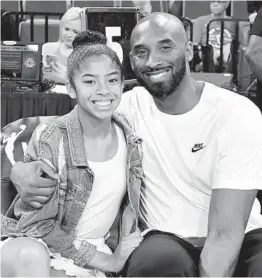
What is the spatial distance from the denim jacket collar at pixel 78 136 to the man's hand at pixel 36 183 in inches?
3.1

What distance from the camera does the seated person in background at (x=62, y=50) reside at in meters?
3.84

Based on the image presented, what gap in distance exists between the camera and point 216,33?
496 centimetres

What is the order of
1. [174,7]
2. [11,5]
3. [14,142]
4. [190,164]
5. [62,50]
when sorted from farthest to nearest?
[11,5] → [174,7] → [62,50] → [14,142] → [190,164]

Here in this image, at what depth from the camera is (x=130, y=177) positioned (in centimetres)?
181

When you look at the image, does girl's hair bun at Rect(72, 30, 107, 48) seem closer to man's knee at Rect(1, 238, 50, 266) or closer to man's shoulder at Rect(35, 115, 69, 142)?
man's shoulder at Rect(35, 115, 69, 142)

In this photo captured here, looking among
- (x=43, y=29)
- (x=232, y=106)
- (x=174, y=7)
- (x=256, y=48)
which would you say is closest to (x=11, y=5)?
(x=43, y=29)

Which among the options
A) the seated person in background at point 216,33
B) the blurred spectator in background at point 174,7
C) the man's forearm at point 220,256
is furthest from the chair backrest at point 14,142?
the blurred spectator in background at point 174,7

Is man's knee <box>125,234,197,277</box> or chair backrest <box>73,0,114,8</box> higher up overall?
chair backrest <box>73,0,114,8</box>

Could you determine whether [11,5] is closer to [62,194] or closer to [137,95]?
[137,95]

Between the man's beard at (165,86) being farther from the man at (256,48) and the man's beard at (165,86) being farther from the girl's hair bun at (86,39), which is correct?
the man at (256,48)

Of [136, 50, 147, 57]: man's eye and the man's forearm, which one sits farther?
[136, 50, 147, 57]: man's eye

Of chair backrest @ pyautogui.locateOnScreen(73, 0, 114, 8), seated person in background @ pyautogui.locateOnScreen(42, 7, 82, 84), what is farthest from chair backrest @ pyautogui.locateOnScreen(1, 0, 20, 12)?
seated person in background @ pyautogui.locateOnScreen(42, 7, 82, 84)

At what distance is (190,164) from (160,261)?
1.13ft

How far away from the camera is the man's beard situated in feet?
6.07
